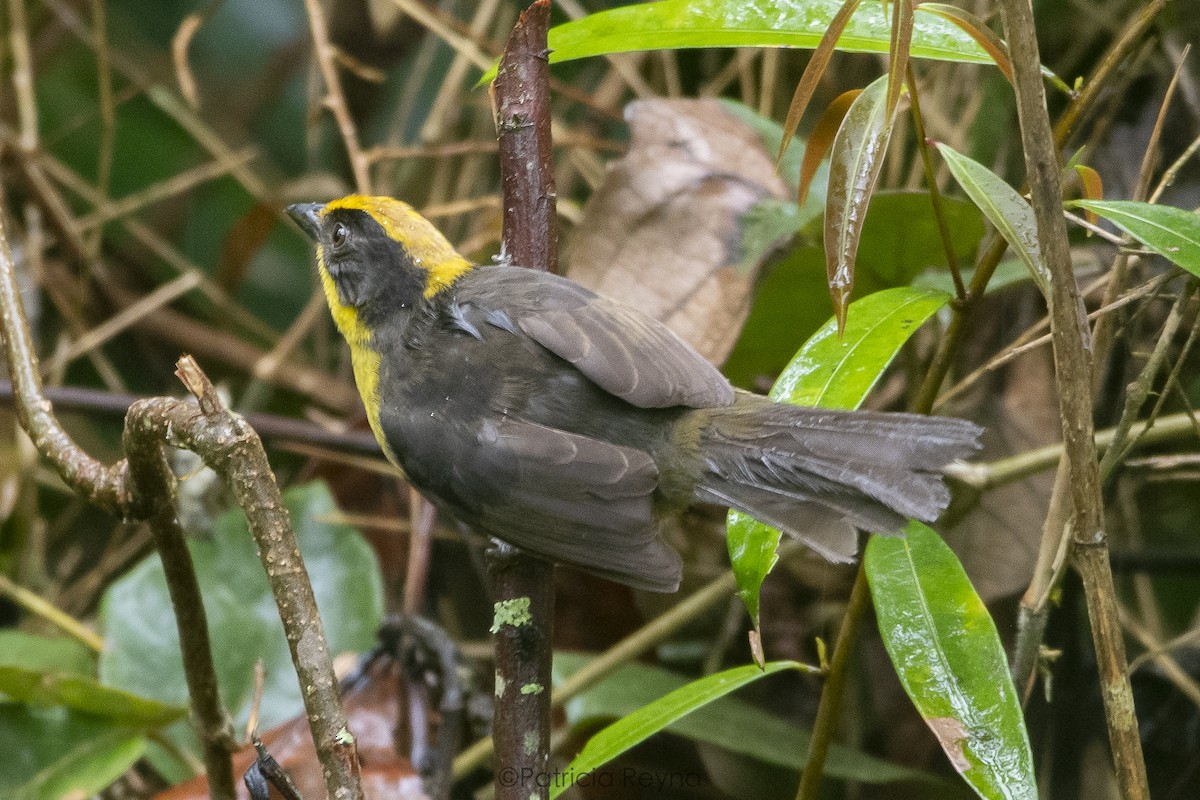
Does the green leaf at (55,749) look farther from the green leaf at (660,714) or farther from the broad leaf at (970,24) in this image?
the broad leaf at (970,24)

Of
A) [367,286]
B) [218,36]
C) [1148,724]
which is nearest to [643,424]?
[367,286]

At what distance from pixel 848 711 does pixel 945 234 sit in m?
1.74

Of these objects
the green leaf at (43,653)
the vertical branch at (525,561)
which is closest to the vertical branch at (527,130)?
the vertical branch at (525,561)

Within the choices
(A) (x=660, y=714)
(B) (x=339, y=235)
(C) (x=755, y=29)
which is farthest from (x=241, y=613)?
(C) (x=755, y=29)

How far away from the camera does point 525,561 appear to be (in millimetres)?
2061

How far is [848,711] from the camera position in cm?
296

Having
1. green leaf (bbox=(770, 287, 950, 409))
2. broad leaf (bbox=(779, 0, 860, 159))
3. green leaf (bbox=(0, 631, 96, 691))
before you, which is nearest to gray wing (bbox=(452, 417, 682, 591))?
green leaf (bbox=(770, 287, 950, 409))

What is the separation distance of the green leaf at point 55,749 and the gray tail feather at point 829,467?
4.20 feet

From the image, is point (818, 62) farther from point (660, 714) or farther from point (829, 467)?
point (660, 714)

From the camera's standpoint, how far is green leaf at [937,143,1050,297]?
4.65 feet

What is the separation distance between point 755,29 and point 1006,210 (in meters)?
0.53

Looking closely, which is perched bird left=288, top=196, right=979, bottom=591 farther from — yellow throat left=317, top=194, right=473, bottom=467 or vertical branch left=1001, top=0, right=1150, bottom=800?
vertical branch left=1001, top=0, right=1150, bottom=800

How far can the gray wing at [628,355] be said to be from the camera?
213 cm

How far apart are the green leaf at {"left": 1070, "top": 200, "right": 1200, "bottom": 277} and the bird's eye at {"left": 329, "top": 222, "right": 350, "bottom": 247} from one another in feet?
5.48
